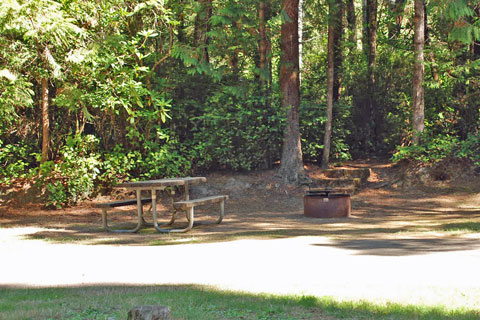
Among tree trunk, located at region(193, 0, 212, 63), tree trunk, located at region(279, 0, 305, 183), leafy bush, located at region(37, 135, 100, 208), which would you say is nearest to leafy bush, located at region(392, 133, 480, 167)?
tree trunk, located at region(279, 0, 305, 183)

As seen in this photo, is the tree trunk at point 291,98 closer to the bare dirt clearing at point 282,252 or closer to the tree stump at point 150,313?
the bare dirt clearing at point 282,252

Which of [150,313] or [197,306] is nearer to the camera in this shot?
[150,313]

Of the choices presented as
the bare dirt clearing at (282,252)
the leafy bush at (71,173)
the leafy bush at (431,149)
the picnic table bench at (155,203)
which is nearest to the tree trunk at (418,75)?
the leafy bush at (431,149)

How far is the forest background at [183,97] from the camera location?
13.6 metres

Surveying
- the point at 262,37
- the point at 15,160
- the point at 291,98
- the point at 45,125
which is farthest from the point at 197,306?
the point at 262,37

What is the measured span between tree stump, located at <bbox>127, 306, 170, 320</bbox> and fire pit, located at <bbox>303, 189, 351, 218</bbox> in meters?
8.52

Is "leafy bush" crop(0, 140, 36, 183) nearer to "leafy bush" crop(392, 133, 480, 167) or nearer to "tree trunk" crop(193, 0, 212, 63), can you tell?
"tree trunk" crop(193, 0, 212, 63)

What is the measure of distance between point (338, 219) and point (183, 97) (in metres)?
6.63

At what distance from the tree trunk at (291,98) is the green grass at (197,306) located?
35.6ft

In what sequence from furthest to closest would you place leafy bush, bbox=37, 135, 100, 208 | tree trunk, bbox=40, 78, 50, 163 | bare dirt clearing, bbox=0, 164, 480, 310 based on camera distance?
tree trunk, bbox=40, 78, 50, 163 → leafy bush, bbox=37, 135, 100, 208 → bare dirt clearing, bbox=0, 164, 480, 310

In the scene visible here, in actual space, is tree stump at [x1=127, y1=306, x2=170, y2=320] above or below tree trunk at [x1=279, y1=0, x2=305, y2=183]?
below

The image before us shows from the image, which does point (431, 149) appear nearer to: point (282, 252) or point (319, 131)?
point (319, 131)

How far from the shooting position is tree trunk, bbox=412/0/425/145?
52.0 ft

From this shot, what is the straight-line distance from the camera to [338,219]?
1188 cm
